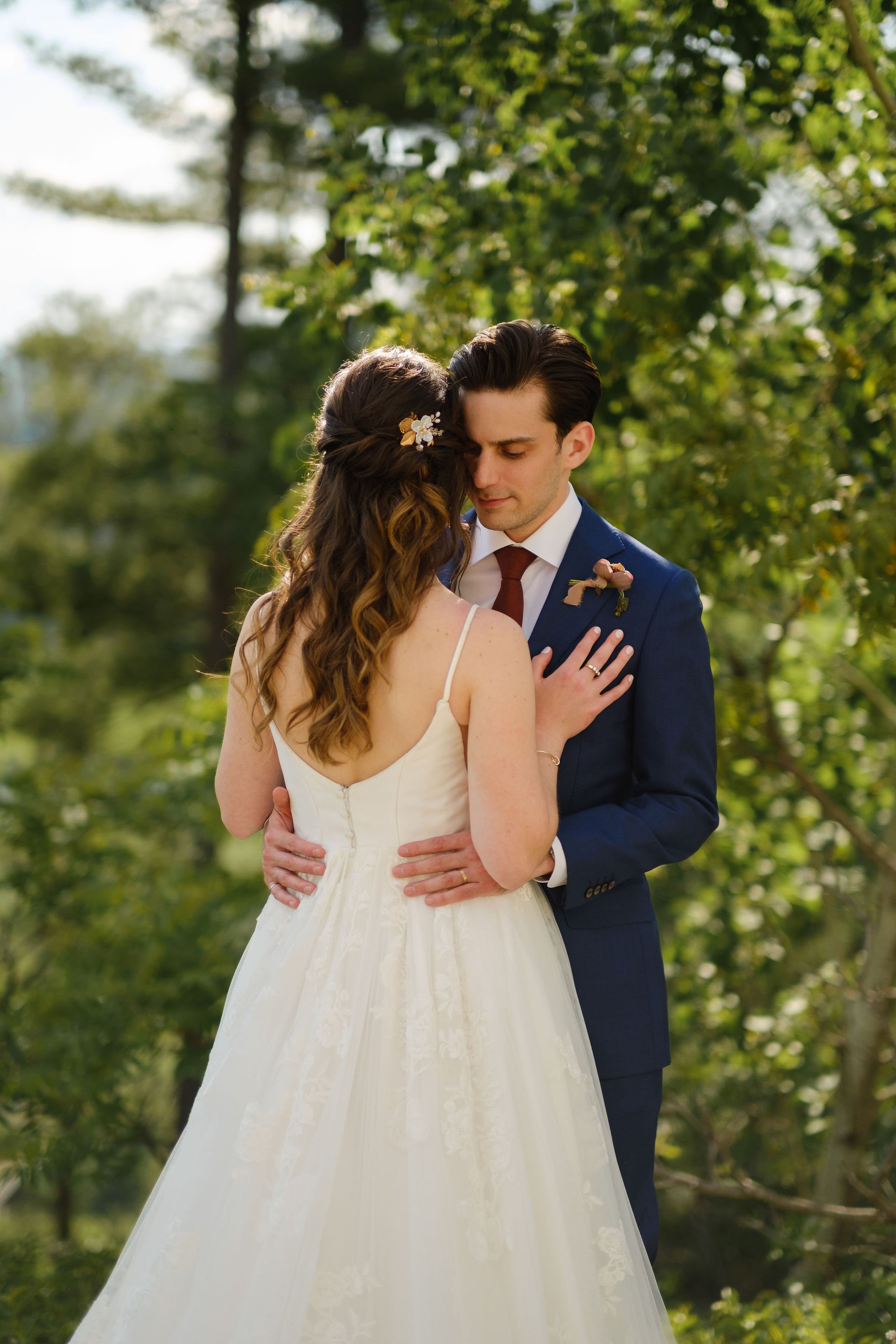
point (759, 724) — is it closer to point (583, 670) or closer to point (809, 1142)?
point (583, 670)

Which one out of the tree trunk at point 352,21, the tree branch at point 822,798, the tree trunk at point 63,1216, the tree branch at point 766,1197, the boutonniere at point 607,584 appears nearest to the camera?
the boutonniere at point 607,584

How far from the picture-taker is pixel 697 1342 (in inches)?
133

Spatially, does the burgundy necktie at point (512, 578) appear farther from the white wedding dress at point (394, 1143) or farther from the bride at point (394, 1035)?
the white wedding dress at point (394, 1143)

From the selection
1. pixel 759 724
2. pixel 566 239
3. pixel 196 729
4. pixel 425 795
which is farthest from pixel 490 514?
pixel 196 729

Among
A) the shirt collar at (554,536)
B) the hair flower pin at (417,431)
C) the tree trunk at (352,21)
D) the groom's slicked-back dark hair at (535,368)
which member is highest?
the tree trunk at (352,21)

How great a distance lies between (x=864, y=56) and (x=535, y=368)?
4.28 feet

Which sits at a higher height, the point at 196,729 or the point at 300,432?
the point at 300,432

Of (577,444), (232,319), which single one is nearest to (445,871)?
(577,444)

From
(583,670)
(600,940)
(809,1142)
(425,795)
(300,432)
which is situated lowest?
(809,1142)

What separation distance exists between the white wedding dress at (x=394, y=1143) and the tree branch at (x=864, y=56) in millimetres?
1996

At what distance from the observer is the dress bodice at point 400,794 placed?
2.01 metres

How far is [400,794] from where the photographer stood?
2.06 metres

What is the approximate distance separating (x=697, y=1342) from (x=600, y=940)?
1.84 meters

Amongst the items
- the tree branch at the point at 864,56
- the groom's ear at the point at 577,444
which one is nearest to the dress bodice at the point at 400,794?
the groom's ear at the point at 577,444
